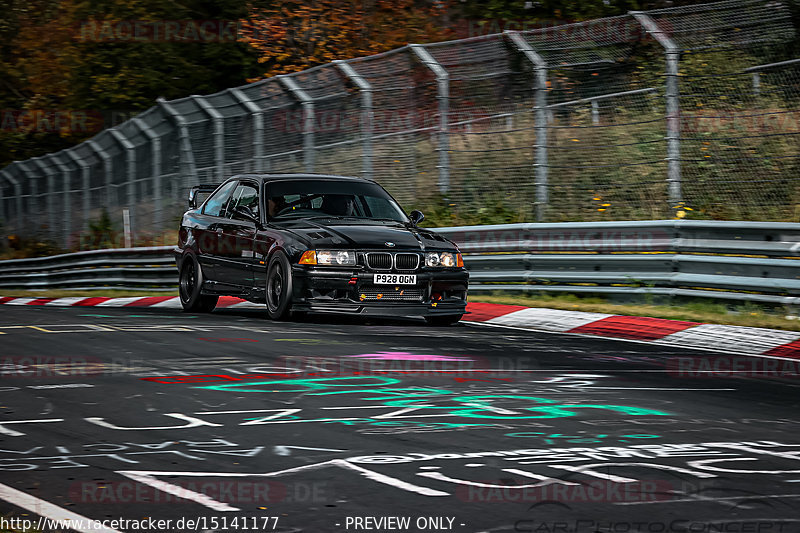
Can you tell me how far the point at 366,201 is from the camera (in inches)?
524

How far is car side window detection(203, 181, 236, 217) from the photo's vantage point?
14.1 m

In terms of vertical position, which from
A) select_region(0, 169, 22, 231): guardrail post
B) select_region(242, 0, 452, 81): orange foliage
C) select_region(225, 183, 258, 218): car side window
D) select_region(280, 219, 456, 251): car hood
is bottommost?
select_region(280, 219, 456, 251): car hood

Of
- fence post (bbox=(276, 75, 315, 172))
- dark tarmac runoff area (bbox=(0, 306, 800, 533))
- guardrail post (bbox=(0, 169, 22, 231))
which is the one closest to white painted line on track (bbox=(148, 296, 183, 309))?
fence post (bbox=(276, 75, 315, 172))

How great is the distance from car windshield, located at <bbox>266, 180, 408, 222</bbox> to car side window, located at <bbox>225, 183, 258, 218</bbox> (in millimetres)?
204

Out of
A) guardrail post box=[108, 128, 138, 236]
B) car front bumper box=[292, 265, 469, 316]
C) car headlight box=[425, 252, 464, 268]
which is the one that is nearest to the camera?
car front bumper box=[292, 265, 469, 316]

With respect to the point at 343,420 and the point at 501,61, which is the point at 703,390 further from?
the point at 501,61

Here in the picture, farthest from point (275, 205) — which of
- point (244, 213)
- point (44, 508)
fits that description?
point (44, 508)

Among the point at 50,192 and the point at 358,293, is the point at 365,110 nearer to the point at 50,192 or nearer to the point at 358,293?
the point at 358,293

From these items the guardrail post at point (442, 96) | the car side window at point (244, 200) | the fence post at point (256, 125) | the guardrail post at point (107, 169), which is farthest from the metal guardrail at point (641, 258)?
the guardrail post at point (107, 169)

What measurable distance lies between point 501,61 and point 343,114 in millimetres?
3053

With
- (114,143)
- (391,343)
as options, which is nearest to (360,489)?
(391,343)

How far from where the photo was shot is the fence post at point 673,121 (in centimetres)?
1341

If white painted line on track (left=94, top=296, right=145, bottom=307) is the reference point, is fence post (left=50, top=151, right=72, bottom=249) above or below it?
above

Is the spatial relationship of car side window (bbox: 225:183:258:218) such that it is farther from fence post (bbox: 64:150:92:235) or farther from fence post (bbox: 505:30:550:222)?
fence post (bbox: 64:150:92:235)
